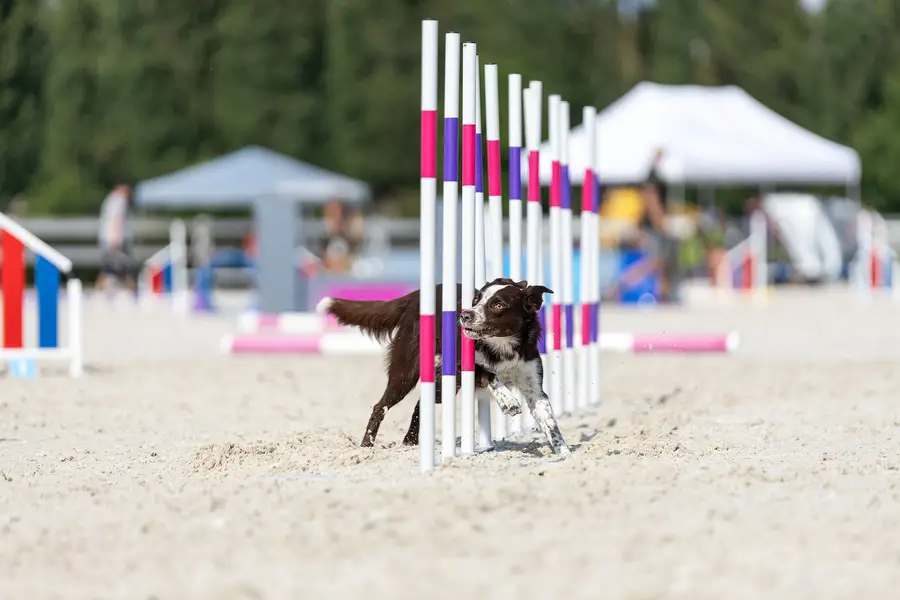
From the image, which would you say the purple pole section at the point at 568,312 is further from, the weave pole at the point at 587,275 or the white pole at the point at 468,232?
the white pole at the point at 468,232

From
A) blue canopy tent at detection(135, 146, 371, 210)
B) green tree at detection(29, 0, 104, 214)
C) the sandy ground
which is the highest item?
green tree at detection(29, 0, 104, 214)

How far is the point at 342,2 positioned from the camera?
3678 cm

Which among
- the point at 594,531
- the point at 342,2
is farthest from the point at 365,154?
the point at 594,531

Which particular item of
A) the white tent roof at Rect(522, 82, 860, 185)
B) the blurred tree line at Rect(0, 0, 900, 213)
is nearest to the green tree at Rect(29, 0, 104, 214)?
the blurred tree line at Rect(0, 0, 900, 213)

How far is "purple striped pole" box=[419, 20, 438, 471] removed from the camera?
5.83 metres

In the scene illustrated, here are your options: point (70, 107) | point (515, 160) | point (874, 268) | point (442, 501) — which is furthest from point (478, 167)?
point (70, 107)

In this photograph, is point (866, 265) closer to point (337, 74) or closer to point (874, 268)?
point (874, 268)

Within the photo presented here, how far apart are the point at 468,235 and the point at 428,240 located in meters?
0.61

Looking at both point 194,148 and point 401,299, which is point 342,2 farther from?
point 401,299

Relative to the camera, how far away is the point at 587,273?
920 cm

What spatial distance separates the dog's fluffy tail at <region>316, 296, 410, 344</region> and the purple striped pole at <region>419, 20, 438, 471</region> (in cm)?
97

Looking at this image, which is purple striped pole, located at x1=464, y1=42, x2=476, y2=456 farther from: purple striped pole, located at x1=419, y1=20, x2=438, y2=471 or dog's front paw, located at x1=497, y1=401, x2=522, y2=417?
purple striped pole, located at x1=419, y1=20, x2=438, y2=471

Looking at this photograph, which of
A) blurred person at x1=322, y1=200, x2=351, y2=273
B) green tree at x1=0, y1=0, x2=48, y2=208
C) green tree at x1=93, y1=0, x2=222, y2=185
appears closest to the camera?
blurred person at x1=322, y1=200, x2=351, y2=273

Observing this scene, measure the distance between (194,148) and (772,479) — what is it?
30.9m
